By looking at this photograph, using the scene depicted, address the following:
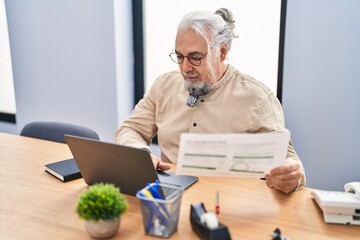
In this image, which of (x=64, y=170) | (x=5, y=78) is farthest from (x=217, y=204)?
(x=5, y=78)

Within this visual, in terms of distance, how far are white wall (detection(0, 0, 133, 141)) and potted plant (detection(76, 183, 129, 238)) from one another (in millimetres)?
1892

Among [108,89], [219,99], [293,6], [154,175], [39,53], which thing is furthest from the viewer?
[39,53]

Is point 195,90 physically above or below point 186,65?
below

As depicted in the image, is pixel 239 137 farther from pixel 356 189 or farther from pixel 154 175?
pixel 356 189

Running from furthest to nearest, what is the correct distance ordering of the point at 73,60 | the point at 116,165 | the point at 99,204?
the point at 73,60 → the point at 116,165 → the point at 99,204

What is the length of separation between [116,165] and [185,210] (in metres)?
0.24

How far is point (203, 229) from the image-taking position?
0.86 metres

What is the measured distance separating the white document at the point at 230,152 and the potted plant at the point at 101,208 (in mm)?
172

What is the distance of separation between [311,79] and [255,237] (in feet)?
4.49

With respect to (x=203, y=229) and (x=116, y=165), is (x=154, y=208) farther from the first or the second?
(x=116, y=165)

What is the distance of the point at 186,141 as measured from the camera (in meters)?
0.86

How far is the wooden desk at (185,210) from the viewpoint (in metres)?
0.94

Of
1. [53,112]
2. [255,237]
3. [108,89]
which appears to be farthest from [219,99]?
[53,112]

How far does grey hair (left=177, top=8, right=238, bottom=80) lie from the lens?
1469 mm
